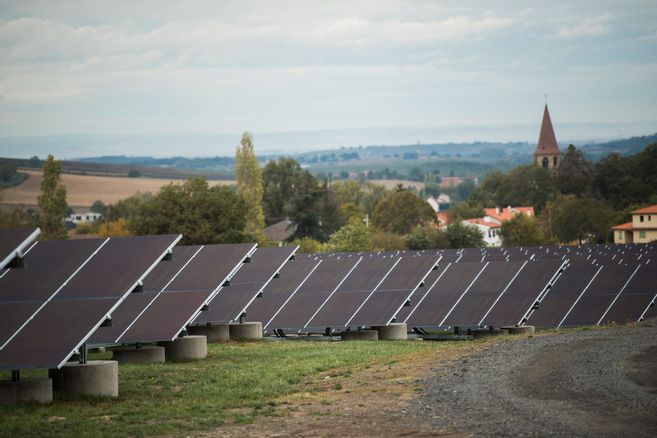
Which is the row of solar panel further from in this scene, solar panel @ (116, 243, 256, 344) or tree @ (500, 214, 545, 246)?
tree @ (500, 214, 545, 246)

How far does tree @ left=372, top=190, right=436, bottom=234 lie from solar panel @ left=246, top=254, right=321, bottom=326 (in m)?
136

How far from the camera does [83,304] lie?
2120 cm

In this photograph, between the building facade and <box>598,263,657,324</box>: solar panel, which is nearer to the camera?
<box>598,263,657,324</box>: solar panel

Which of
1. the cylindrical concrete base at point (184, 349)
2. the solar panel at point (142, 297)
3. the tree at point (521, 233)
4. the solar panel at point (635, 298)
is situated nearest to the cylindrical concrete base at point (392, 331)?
the solar panel at point (635, 298)

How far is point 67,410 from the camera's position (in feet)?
64.2

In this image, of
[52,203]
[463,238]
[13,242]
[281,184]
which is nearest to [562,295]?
[13,242]

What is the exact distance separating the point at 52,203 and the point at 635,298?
236ft

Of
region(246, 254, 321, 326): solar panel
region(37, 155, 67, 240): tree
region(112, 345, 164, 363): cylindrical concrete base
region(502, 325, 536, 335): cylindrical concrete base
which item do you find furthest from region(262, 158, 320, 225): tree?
region(112, 345, 164, 363): cylindrical concrete base

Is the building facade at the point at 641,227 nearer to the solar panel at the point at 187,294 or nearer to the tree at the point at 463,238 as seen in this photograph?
the tree at the point at 463,238

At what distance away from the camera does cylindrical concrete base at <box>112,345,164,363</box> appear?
27984 mm

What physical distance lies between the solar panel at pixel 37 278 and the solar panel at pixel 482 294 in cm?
1414

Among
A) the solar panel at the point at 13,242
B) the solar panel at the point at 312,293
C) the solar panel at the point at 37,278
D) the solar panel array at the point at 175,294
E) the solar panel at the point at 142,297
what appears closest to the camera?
the solar panel at the point at 13,242

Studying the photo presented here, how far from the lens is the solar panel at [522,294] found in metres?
34.8

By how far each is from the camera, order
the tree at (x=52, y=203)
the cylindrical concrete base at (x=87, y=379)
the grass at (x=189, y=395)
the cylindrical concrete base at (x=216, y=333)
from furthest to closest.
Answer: the tree at (x=52, y=203), the cylindrical concrete base at (x=216, y=333), the cylindrical concrete base at (x=87, y=379), the grass at (x=189, y=395)
